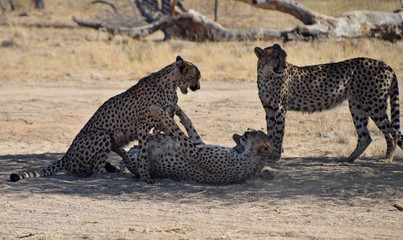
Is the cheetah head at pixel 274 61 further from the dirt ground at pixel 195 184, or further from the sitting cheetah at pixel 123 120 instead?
the sitting cheetah at pixel 123 120

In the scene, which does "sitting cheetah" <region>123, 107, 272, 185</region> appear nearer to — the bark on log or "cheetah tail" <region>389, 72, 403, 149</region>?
"cheetah tail" <region>389, 72, 403, 149</region>

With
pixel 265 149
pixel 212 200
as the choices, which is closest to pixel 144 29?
pixel 265 149

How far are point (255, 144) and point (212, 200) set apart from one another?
2.94 ft

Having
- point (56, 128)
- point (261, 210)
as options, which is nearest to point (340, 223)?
point (261, 210)

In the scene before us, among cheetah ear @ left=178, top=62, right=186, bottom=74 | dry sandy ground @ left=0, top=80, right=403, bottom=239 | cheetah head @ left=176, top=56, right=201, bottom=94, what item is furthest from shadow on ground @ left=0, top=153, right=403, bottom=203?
cheetah ear @ left=178, top=62, right=186, bottom=74

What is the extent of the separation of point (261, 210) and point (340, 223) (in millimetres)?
756

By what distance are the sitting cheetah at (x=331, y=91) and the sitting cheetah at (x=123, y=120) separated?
52.8 inches

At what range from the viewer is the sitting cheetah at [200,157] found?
6254 mm

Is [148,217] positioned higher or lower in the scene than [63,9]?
lower

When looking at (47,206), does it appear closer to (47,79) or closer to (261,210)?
(261,210)

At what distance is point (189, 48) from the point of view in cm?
1827

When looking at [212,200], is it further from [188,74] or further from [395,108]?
[395,108]

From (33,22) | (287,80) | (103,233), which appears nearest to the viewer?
(103,233)

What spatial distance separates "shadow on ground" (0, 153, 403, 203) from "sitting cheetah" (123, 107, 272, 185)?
0.32 feet
